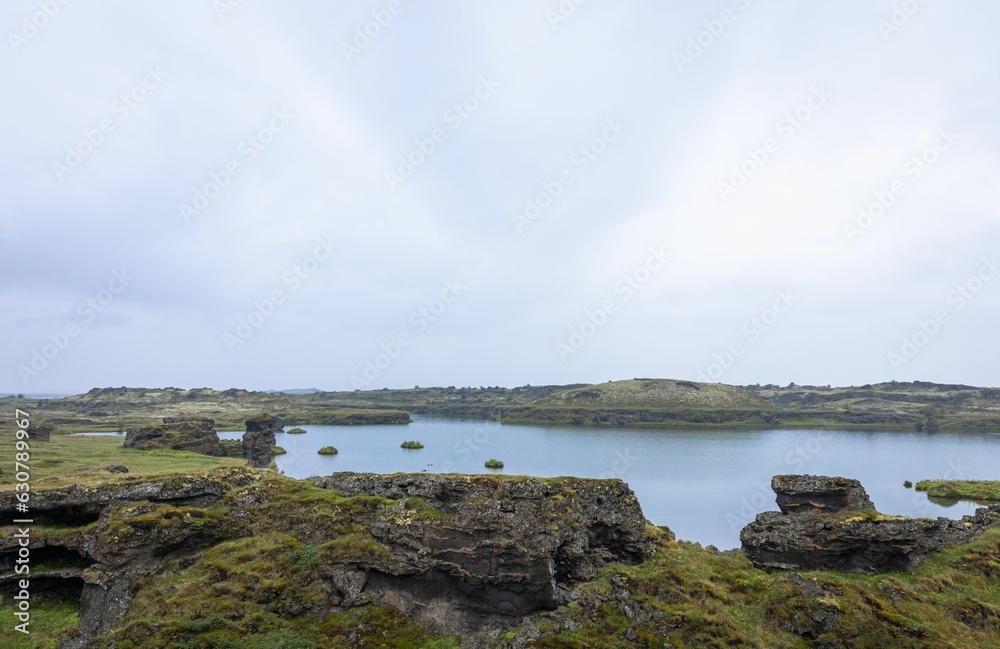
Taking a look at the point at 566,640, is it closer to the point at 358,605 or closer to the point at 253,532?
the point at 358,605

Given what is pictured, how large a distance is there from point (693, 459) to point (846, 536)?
6853 centimetres

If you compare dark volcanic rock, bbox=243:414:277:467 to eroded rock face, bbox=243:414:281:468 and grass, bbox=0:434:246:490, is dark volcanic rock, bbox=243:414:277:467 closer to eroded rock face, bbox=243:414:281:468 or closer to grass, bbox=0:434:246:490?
eroded rock face, bbox=243:414:281:468

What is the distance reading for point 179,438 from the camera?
252 feet

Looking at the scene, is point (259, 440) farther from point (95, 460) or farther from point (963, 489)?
point (963, 489)

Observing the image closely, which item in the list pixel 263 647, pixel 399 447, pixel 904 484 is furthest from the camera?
pixel 399 447

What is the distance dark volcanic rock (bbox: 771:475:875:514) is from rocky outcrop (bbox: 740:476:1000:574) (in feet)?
0.15

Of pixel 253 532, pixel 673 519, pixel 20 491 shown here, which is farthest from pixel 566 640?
pixel 673 519

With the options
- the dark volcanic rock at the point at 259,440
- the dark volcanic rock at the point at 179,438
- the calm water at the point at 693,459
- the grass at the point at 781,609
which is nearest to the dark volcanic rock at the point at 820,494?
the grass at the point at 781,609

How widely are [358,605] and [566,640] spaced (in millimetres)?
8672

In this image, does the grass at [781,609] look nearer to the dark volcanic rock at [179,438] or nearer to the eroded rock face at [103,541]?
the eroded rock face at [103,541]

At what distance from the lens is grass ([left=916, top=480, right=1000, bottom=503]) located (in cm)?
5847

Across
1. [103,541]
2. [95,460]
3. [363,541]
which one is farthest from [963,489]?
[95,460]

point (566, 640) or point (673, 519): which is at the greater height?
point (566, 640)

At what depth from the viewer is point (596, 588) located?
20.5 meters
